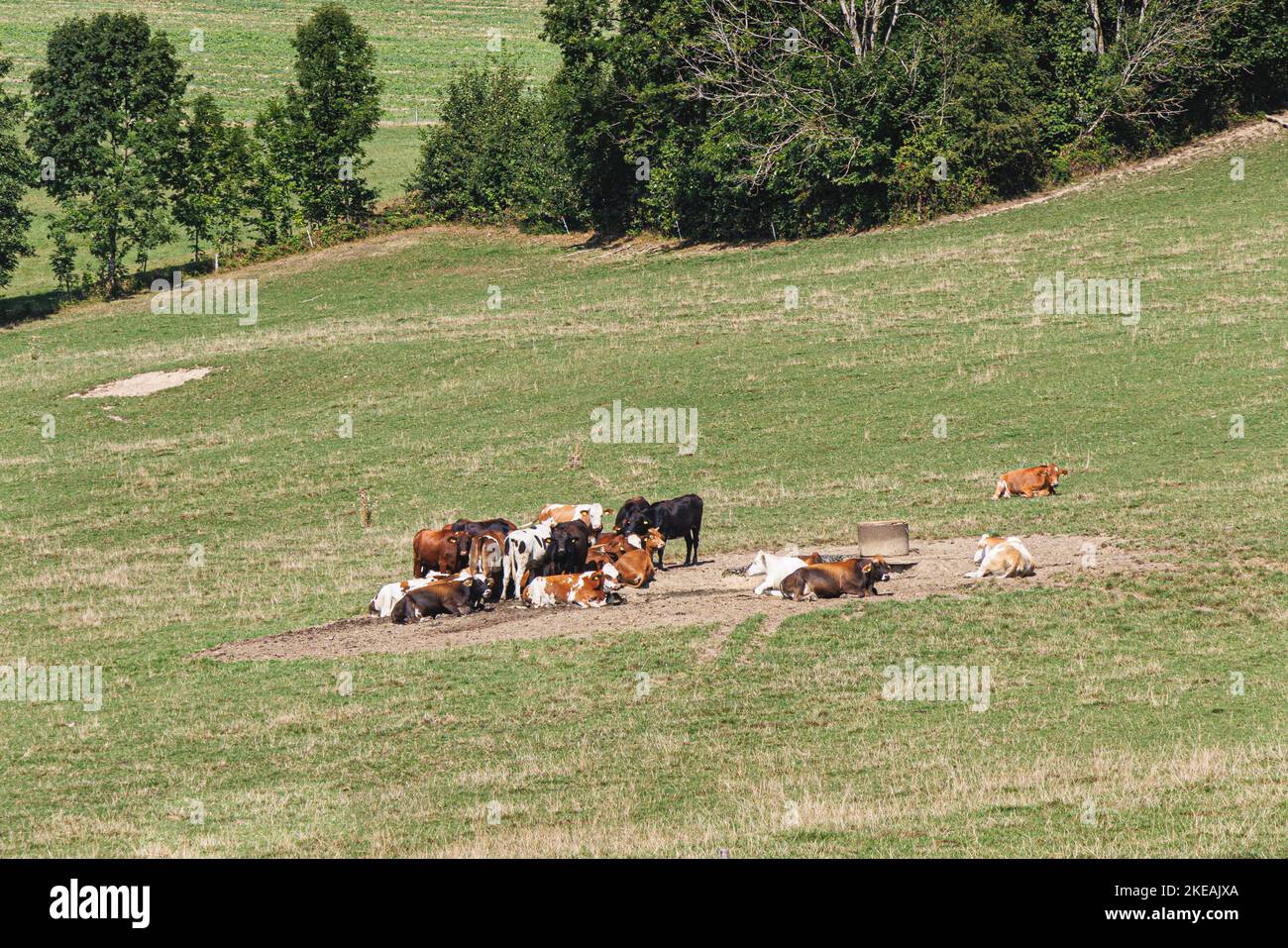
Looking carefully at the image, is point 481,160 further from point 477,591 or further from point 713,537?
point 477,591

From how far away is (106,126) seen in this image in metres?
80.6

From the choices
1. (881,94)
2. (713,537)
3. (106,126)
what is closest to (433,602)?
(713,537)

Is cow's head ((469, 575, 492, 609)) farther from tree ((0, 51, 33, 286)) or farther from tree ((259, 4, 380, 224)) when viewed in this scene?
tree ((259, 4, 380, 224))

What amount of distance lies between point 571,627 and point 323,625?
15.3 feet

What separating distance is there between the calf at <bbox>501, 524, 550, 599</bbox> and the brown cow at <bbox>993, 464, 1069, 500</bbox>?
34.3 ft

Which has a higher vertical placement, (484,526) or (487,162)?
(487,162)

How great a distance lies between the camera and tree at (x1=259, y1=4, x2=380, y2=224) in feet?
281

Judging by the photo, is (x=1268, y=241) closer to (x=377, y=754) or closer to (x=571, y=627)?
(x=571, y=627)

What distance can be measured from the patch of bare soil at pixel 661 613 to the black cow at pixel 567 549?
40.9 inches

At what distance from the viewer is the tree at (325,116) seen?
281 feet

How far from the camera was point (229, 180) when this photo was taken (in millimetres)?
84188

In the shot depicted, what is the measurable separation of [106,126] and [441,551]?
6304 cm

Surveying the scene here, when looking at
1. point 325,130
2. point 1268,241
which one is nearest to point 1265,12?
point 1268,241

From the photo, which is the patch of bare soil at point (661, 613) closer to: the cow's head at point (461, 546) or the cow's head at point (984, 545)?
the cow's head at point (984, 545)
